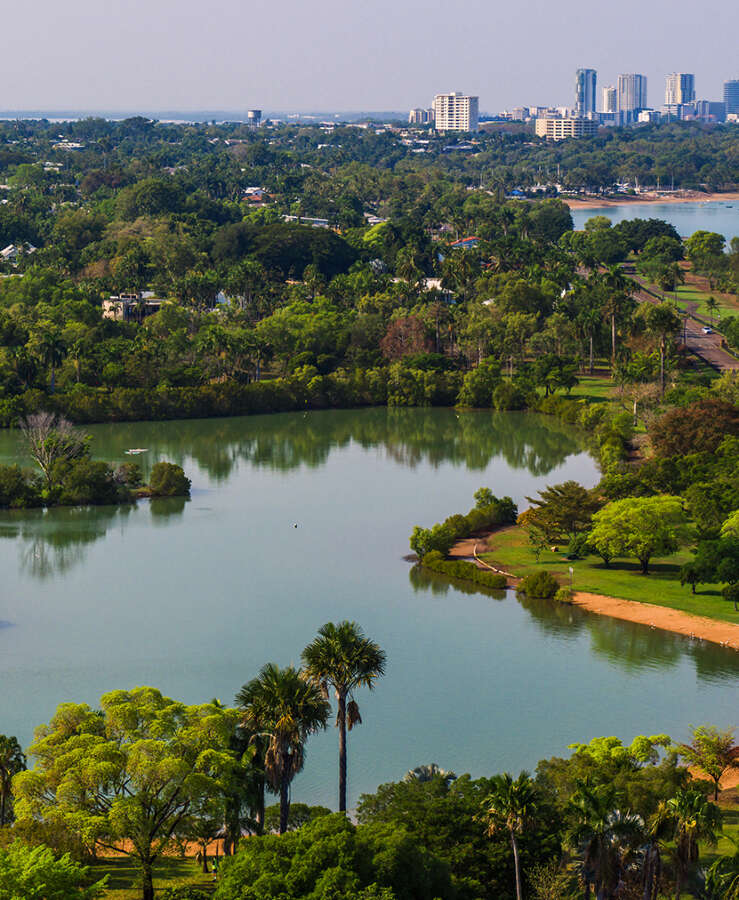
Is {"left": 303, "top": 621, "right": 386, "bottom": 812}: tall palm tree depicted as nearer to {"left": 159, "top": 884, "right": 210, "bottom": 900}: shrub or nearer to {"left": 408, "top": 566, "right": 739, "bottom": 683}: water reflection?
{"left": 159, "top": 884, "right": 210, "bottom": 900}: shrub

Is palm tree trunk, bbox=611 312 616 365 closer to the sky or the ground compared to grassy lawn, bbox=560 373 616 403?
closer to the sky

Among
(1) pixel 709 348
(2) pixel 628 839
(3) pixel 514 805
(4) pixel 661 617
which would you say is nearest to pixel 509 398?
(1) pixel 709 348

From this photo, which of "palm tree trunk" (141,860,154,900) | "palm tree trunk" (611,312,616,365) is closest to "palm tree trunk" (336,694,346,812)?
"palm tree trunk" (141,860,154,900)

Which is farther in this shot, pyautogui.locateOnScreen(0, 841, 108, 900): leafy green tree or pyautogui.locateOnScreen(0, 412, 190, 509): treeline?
pyautogui.locateOnScreen(0, 412, 190, 509): treeline

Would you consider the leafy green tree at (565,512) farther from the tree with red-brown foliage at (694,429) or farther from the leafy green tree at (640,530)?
the tree with red-brown foliage at (694,429)

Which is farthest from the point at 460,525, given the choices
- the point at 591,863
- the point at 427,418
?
the point at 591,863

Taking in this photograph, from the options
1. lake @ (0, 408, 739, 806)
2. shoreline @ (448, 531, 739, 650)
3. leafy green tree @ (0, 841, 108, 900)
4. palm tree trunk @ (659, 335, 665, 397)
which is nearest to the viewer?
leafy green tree @ (0, 841, 108, 900)

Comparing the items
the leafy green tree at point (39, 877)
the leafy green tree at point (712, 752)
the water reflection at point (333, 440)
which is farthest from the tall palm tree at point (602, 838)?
the water reflection at point (333, 440)
